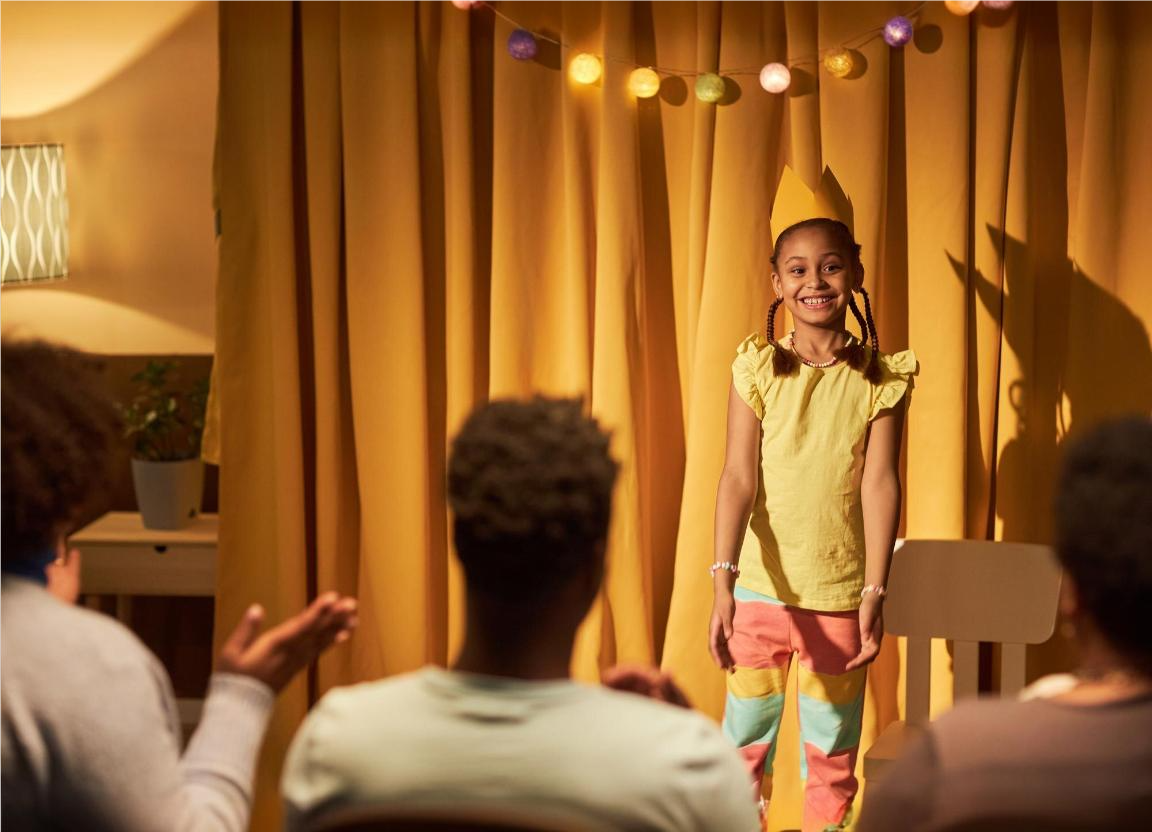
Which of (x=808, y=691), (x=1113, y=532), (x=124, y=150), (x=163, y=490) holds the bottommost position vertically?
(x=808, y=691)

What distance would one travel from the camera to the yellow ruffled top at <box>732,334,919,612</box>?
2521mm

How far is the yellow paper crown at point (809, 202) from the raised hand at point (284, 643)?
4.88ft

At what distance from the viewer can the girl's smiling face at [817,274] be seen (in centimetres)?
250

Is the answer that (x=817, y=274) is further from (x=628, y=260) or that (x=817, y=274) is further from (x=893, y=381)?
(x=628, y=260)

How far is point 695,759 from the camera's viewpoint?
1125mm

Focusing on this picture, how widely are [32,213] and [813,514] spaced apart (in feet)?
6.57

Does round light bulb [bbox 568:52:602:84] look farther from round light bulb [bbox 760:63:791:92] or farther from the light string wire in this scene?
round light bulb [bbox 760:63:791:92]

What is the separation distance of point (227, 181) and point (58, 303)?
60 centimetres

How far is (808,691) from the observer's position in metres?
2.59

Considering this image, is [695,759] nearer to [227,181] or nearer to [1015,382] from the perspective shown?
[1015,382]

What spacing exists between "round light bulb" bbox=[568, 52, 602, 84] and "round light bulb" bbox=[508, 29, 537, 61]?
103 mm

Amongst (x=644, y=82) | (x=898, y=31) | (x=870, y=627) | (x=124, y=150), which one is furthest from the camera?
(x=124, y=150)

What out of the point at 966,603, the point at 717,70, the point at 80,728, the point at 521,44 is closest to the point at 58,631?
the point at 80,728

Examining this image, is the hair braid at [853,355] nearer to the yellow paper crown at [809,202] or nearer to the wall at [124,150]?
the yellow paper crown at [809,202]
